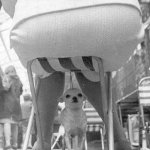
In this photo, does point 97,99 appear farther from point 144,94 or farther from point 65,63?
point 144,94

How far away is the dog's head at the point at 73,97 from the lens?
163cm

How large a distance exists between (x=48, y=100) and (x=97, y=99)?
0.21 m

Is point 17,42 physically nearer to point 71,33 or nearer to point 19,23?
point 19,23

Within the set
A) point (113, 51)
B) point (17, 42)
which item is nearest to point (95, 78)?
point (113, 51)

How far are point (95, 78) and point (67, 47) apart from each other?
34 centimetres

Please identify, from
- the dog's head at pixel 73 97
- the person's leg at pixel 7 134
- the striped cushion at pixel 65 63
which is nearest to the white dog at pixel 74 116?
the dog's head at pixel 73 97

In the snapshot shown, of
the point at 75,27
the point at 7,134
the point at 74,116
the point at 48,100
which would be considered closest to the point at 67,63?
the point at 75,27

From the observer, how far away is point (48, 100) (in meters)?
1.57

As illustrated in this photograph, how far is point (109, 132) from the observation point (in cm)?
124

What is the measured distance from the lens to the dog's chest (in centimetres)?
167

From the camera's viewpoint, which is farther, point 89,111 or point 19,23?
point 89,111

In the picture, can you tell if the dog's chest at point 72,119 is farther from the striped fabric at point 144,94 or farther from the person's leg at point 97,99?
the striped fabric at point 144,94

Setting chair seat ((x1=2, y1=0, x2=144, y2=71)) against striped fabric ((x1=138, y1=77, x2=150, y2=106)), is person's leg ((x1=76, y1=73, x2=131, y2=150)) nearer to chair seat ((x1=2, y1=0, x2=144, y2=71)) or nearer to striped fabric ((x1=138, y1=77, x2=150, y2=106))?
chair seat ((x1=2, y1=0, x2=144, y2=71))

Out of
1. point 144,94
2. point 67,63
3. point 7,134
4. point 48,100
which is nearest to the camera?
point 67,63
